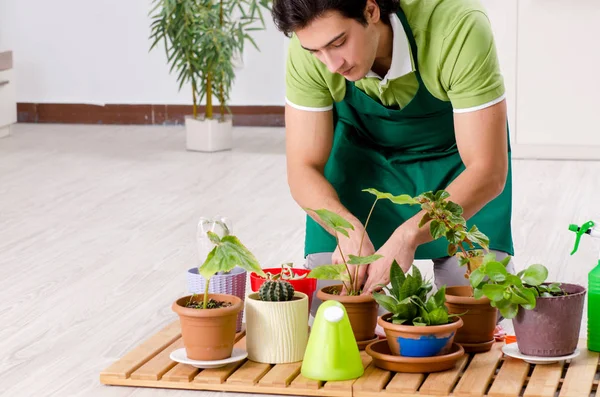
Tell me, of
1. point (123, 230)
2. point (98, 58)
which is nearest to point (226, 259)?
point (123, 230)

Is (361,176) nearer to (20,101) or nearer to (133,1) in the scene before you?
→ (133,1)

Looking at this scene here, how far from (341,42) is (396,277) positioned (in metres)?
0.44

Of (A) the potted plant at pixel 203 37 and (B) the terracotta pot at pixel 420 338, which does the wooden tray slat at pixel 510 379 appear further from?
(A) the potted plant at pixel 203 37

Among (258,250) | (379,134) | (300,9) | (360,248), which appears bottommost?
(258,250)

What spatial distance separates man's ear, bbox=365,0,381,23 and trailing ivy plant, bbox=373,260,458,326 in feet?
1.57

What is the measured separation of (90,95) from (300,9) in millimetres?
4912

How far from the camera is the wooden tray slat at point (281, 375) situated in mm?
1830

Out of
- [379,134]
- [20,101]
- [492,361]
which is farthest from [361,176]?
[20,101]

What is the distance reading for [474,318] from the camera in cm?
196

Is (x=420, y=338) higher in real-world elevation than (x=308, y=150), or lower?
lower

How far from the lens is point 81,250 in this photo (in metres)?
3.24

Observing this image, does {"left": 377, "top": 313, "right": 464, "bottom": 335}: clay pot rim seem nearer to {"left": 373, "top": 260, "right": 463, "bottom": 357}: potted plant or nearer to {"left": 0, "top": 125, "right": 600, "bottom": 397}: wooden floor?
{"left": 373, "top": 260, "right": 463, "bottom": 357}: potted plant

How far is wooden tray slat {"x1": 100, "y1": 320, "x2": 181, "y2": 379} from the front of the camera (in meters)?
1.94

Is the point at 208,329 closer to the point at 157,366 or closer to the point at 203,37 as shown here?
the point at 157,366
